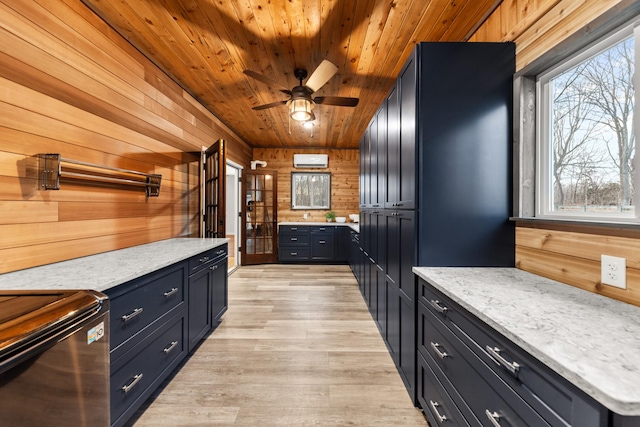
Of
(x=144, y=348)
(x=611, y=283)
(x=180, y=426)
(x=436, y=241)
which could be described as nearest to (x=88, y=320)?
(x=144, y=348)

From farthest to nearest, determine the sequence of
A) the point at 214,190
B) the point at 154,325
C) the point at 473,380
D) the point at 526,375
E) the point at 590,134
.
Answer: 1. the point at 214,190
2. the point at 154,325
3. the point at 590,134
4. the point at 473,380
5. the point at 526,375

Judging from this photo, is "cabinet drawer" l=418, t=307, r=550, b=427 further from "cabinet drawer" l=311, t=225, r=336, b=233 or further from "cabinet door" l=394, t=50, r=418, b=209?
"cabinet drawer" l=311, t=225, r=336, b=233

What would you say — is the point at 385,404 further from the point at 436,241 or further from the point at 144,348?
the point at 144,348

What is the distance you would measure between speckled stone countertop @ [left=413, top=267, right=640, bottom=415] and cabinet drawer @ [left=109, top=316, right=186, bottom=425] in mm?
1656

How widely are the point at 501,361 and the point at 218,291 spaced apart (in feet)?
7.97

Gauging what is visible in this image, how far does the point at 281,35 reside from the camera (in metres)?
2.16

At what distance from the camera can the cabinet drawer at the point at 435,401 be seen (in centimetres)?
116

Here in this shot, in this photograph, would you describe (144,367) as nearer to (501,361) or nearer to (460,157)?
(501,361)

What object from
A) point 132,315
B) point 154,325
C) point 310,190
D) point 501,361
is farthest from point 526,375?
point 310,190

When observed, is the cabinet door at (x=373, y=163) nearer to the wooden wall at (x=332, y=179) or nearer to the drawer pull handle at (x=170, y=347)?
the drawer pull handle at (x=170, y=347)

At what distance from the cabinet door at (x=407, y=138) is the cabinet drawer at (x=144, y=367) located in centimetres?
180

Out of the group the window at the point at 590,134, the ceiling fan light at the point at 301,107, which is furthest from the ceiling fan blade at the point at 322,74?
the window at the point at 590,134

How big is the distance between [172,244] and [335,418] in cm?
194

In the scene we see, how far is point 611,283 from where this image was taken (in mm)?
1057
